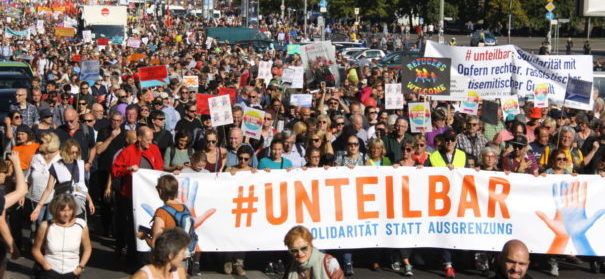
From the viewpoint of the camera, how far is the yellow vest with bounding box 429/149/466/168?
34.3 feet

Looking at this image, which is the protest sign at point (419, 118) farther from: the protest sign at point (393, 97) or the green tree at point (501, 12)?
the green tree at point (501, 12)

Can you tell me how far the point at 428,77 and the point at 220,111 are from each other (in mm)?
3740

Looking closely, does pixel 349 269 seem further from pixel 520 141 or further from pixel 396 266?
pixel 520 141

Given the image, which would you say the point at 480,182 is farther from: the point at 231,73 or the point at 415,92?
the point at 231,73

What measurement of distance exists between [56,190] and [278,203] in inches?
82.1

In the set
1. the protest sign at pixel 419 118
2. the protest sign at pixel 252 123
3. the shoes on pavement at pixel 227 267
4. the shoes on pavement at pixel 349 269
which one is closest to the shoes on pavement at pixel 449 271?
the shoes on pavement at pixel 349 269

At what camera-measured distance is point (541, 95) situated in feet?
48.8

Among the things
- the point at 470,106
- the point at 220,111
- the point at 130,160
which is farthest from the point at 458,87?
the point at 130,160

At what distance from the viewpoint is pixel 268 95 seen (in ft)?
59.6

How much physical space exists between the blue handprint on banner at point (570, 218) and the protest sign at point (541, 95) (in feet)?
14.9

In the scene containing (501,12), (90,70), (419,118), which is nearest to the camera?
(419,118)

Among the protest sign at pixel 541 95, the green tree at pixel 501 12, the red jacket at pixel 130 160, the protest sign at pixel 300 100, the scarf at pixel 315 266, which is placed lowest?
→ the scarf at pixel 315 266

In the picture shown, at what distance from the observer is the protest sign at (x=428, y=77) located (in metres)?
14.5

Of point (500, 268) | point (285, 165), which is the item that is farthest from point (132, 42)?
point (500, 268)
